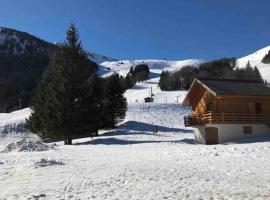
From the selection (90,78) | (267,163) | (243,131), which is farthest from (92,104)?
(267,163)

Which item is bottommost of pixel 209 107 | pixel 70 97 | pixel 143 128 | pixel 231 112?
pixel 143 128

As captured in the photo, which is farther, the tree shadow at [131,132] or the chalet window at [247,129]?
the tree shadow at [131,132]

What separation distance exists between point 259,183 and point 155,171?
15.1 feet

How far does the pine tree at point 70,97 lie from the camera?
141 ft

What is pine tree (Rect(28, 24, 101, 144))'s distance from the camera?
4309 centimetres

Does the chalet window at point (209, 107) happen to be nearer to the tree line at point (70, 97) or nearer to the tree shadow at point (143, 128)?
the tree line at point (70, 97)

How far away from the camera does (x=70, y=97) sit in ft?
144

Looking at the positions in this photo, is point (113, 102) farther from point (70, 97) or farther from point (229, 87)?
point (229, 87)

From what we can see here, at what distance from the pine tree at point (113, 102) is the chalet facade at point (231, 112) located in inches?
677

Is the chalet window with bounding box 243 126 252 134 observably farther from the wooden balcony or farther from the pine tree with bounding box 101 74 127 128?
the pine tree with bounding box 101 74 127 128

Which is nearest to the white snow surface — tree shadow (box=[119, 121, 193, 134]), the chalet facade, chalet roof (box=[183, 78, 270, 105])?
the chalet facade

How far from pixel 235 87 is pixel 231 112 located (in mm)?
2810

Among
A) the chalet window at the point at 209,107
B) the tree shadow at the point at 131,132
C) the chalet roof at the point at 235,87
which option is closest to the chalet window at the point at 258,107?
the chalet roof at the point at 235,87

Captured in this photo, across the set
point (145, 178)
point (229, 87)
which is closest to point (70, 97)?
point (229, 87)
